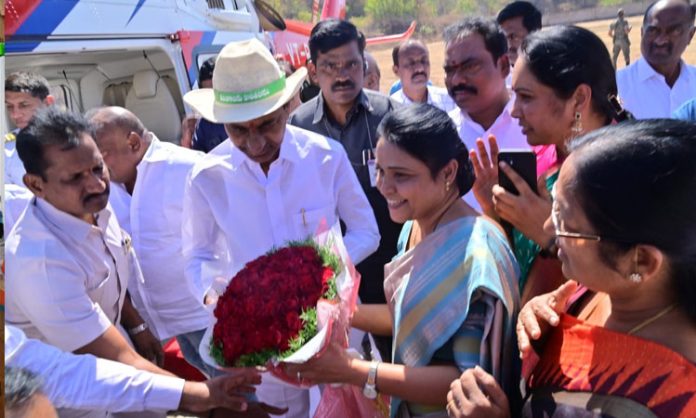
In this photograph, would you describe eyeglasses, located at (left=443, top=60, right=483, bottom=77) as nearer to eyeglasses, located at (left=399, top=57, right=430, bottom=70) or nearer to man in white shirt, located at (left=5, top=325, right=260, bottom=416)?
man in white shirt, located at (left=5, top=325, right=260, bottom=416)

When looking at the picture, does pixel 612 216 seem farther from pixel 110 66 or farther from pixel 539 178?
pixel 110 66

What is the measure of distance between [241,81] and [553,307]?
168cm

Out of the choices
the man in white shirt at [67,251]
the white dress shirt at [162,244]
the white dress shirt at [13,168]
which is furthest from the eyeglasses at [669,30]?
the white dress shirt at [13,168]

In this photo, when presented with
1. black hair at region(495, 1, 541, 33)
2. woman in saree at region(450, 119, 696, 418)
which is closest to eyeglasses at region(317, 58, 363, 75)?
black hair at region(495, 1, 541, 33)

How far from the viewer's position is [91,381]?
2068 millimetres

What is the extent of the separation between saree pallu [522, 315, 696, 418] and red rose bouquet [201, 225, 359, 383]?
0.64 m

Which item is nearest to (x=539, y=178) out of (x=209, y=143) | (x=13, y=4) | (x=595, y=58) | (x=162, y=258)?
(x=595, y=58)

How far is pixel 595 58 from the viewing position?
6.94ft

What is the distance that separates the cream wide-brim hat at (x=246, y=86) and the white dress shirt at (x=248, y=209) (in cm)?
18

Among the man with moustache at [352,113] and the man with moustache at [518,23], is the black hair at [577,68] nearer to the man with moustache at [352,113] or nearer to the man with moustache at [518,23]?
the man with moustache at [352,113]

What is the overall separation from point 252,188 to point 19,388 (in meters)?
1.47

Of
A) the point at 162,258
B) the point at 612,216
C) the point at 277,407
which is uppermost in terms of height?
the point at 612,216

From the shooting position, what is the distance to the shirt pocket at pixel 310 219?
2.74m

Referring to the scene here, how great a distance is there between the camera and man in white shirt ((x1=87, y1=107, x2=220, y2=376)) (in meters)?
3.22
